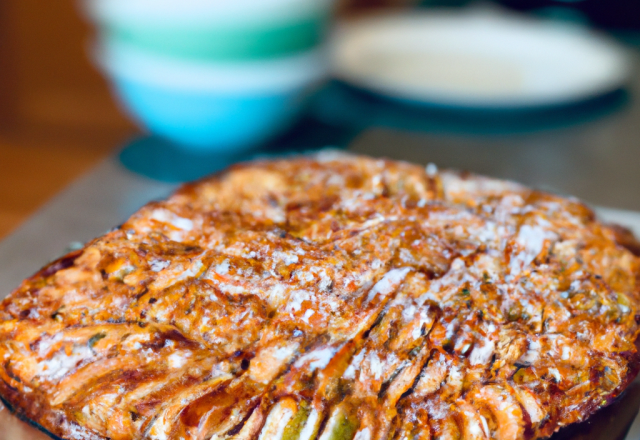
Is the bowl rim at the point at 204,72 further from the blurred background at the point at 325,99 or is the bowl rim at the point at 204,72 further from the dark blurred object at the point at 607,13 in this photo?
the dark blurred object at the point at 607,13

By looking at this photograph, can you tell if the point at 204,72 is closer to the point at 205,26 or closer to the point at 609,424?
the point at 205,26

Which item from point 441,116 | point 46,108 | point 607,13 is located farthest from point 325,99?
point 607,13

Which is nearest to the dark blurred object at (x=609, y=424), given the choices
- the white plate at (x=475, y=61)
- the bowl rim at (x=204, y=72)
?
the bowl rim at (x=204, y=72)

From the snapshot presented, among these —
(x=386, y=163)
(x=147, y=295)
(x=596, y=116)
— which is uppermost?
(x=596, y=116)

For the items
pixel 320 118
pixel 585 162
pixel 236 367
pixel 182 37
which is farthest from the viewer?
pixel 320 118

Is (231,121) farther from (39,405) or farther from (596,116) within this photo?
(596,116)

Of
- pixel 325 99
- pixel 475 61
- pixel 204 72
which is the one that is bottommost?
pixel 204 72

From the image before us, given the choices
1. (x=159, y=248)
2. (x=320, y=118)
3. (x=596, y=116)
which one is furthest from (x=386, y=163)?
(x=596, y=116)

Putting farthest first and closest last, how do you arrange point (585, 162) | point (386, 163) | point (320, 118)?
1. point (320, 118)
2. point (585, 162)
3. point (386, 163)
